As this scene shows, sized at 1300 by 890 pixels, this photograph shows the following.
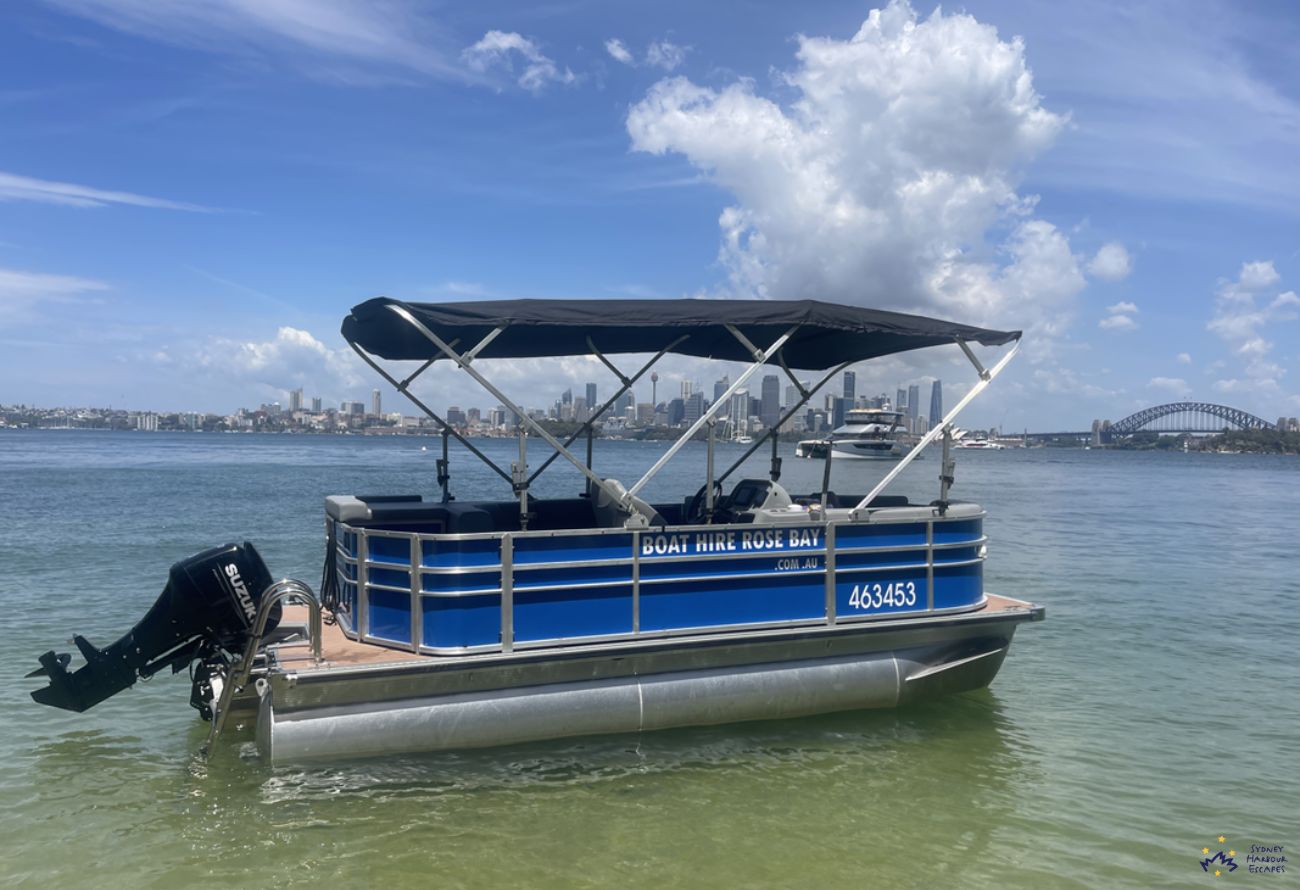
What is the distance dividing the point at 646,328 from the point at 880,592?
10.0 feet

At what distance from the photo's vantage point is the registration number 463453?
308 inches

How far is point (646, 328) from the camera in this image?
854 cm

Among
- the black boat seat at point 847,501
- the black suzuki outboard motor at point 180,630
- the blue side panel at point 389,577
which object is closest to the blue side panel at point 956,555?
the black boat seat at point 847,501

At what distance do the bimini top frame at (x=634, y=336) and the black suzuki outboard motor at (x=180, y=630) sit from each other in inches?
78.8

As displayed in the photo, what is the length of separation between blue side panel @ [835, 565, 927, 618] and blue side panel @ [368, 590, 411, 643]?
3.38 m

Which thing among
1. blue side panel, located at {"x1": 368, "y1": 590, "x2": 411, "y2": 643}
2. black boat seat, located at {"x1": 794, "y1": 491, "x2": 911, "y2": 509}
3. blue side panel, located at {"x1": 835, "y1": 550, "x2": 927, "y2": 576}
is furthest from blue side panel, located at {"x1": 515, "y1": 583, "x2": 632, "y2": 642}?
black boat seat, located at {"x1": 794, "y1": 491, "x2": 911, "y2": 509}

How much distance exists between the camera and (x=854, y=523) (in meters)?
7.73

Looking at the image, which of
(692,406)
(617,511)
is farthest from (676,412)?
(617,511)

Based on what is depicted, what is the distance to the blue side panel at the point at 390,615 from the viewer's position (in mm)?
6750

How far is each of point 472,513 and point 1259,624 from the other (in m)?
12.7

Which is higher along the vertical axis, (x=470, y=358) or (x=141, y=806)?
(x=470, y=358)

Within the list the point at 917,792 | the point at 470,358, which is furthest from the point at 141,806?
the point at 917,792

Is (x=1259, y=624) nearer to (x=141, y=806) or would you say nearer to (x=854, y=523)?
(x=854, y=523)

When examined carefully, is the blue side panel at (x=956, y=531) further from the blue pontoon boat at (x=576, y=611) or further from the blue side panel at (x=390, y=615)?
the blue side panel at (x=390, y=615)
